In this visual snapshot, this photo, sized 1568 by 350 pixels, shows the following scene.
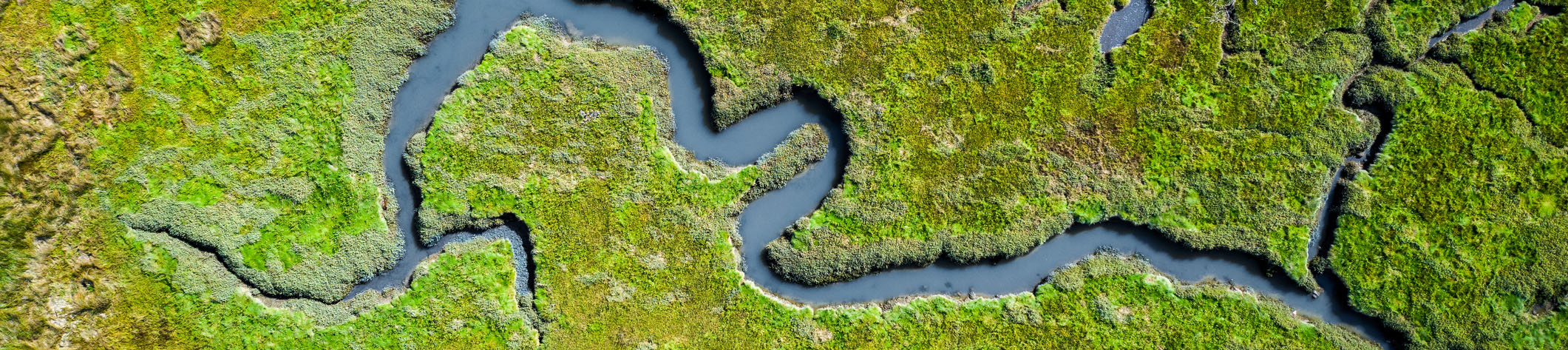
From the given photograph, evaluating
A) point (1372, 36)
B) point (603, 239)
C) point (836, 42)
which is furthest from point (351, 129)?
point (1372, 36)

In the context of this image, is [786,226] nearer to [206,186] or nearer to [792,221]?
[792,221]

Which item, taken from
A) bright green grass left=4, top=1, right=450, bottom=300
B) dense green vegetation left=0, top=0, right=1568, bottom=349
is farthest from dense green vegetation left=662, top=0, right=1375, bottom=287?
bright green grass left=4, top=1, right=450, bottom=300

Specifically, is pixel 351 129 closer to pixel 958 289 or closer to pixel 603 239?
pixel 603 239

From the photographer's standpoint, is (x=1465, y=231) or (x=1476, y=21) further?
(x=1476, y=21)

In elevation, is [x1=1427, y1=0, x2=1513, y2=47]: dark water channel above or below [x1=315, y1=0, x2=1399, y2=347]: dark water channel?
above

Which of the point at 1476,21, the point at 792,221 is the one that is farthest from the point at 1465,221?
the point at 792,221

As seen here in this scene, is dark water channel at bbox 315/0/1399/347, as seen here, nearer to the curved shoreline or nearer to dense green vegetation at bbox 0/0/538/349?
the curved shoreline
